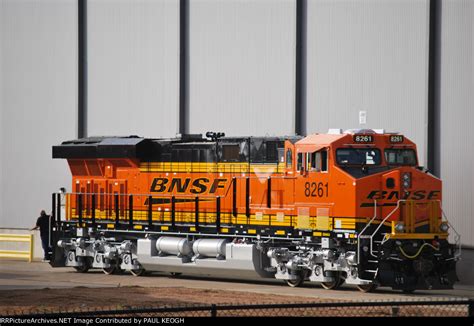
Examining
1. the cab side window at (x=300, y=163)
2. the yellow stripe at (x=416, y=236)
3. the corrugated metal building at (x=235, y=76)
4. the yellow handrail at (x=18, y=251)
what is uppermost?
the corrugated metal building at (x=235, y=76)

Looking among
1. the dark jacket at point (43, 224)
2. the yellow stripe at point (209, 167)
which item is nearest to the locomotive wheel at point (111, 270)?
the yellow stripe at point (209, 167)

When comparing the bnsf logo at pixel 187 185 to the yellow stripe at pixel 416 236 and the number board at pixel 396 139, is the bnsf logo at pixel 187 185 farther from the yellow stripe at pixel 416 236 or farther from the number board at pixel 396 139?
the yellow stripe at pixel 416 236

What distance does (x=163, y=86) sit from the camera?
38.0 metres

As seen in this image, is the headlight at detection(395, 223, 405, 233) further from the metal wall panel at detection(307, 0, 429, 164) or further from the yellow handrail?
the yellow handrail

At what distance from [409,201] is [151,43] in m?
14.4

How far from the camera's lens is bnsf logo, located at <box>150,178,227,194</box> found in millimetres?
30641

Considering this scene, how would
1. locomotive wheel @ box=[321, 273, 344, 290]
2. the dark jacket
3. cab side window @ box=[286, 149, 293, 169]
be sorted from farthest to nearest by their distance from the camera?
1. the dark jacket
2. cab side window @ box=[286, 149, 293, 169]
3. locomotive wheel @ box=[321, 273, 344, 290]

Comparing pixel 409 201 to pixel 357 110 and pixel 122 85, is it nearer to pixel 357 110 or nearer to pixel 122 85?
pixel 357 110

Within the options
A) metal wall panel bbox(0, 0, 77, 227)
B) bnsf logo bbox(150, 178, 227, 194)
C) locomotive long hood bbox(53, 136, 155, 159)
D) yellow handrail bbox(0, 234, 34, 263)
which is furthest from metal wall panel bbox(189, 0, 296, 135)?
yellow handrail bbox(0, 234, 34, 263)

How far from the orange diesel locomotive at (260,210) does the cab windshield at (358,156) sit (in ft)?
0.10

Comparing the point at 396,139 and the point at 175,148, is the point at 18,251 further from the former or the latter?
the point at 396,139

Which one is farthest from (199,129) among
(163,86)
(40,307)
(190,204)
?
(40,307)

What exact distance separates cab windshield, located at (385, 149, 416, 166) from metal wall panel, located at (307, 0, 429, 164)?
3.41 meters

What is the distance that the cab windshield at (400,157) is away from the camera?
2783cm
